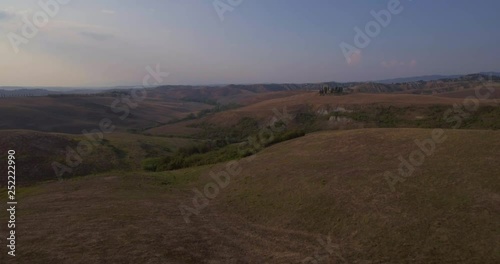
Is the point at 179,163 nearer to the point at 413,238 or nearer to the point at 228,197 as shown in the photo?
the point at 228,197

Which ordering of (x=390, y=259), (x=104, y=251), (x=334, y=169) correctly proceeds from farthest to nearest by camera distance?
(x=334, y=169) < (x=104, y=251) < (x=390, y=259)

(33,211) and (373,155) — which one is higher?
(373,155)

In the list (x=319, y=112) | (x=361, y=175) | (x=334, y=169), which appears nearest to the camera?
(x=361, y=175)

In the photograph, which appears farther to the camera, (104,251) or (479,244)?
(104,251)

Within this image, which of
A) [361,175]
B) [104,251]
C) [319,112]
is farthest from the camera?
[319,112]

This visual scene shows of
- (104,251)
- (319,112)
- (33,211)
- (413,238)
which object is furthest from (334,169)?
(319,112)

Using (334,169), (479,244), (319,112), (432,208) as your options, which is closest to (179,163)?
(334,169)

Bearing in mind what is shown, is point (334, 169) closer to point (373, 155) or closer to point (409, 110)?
point (373, 155)

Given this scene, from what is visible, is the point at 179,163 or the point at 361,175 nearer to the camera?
the point at 361,175

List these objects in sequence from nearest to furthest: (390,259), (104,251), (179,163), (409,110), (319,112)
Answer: (390,259) → (104,251) → (179,163) → (409,110) → (319,112)
